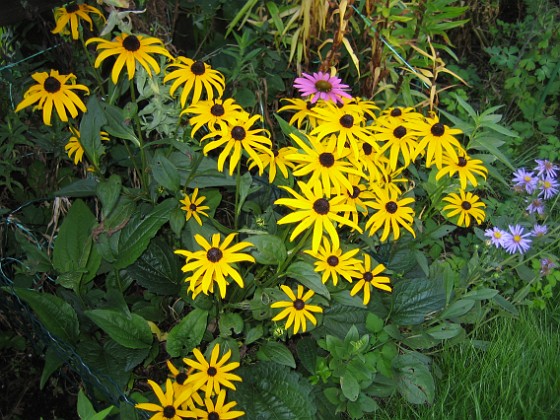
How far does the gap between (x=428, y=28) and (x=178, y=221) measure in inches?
41.9

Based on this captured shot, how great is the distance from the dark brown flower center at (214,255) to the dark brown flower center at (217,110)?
31 centimetres

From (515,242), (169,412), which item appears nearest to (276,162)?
(169,412)

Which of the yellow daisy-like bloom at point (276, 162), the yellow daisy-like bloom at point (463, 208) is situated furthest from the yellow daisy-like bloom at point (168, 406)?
the yellow daisy-like bloom at point (463, 208)

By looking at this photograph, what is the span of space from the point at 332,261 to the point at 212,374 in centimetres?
40

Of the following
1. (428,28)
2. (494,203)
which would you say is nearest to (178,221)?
(428,28)

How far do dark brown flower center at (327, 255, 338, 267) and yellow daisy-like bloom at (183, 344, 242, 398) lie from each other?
12.9 inches

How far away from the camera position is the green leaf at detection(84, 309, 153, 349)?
5.07 feet

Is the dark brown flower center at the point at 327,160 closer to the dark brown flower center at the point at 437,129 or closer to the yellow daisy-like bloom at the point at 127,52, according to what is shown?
the dark brown flower center at the point at 437,129

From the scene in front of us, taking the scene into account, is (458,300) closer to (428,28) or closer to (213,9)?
(428,28)

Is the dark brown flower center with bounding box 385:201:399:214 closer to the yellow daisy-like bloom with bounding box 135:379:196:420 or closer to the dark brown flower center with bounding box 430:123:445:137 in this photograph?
the dark brown flower center with bounding box 430:123:445:137

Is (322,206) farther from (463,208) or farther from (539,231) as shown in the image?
(539,231)

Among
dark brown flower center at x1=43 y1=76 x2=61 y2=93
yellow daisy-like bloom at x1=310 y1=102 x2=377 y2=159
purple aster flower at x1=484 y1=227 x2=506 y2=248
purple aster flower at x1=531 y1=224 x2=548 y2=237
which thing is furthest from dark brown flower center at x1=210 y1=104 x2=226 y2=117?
purple aster flower at x1=531 y1=224 x2=548 y2=237

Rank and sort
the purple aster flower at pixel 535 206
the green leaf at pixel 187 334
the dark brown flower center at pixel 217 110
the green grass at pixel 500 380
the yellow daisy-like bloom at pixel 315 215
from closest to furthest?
the yellow daisy-like bloom at pixel 315 215
the dark brown flower center at pixel 217 110
the green leaf at pixel 187 334
the green grass at pixel 500 380
the purple aster flower at pixel 535 206

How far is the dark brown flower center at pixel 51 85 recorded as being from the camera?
1446 millimetres
